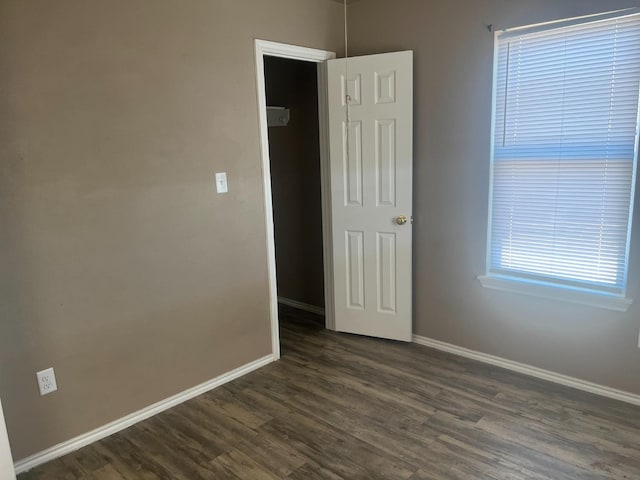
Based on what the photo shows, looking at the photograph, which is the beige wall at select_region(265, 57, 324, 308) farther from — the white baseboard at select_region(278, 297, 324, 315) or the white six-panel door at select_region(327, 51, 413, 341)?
the white six-panel door at select_region(327, 51, 413, 341)

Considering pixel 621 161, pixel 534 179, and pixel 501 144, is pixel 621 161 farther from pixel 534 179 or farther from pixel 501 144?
pixel 501 144

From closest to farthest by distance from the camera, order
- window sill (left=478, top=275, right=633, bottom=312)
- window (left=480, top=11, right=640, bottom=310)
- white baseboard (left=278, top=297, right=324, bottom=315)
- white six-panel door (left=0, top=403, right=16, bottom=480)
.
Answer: white six-panel door (left=0, top=403, right=16, bottom=480), window (left=480, top=11, right=640, bottom=310), window sill (left=478, top=275, right=633, bottom=312), white baseboard (left=278, top=297, right=324, bottom=315)

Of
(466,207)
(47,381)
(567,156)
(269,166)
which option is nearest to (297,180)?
(269,166)

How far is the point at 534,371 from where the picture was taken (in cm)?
293

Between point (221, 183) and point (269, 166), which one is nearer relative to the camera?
point (221, 183)

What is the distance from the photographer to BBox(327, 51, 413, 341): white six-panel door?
3176 millimetres

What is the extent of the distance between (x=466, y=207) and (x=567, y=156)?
2.17 ft

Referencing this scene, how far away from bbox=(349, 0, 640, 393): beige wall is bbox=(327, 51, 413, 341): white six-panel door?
4.7 inches

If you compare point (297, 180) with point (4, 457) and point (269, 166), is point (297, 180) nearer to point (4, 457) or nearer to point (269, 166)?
point (269, 166)

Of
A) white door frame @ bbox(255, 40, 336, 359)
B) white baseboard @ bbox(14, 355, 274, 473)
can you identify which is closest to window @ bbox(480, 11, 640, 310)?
white door frame @ bbox(255, 40, 336, 359)

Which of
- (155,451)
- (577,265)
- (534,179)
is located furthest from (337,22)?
(155,451)

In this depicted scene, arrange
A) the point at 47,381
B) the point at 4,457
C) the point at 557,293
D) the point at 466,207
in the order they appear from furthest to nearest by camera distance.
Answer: the point at 466,207 < the point at 557,293 < the point at 47,381 < the point at 4,457

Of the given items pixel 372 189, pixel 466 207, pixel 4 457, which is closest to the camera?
pixel 4 457

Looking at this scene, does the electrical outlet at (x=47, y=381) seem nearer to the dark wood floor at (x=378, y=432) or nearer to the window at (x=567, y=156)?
the dark wood floor at (x=378, y=432)
